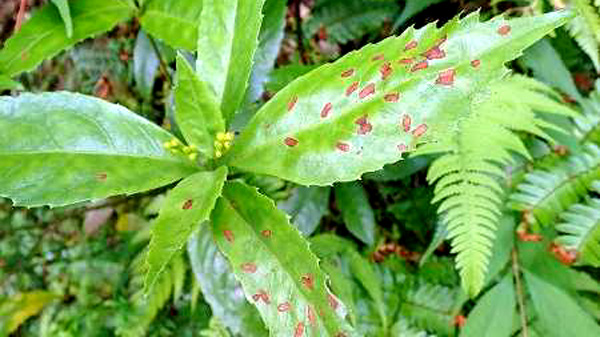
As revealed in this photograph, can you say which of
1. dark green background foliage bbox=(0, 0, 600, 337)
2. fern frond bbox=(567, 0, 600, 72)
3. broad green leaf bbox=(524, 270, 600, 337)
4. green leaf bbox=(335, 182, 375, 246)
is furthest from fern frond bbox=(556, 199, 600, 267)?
green leaf bbox=(335, 182, 375, 246)

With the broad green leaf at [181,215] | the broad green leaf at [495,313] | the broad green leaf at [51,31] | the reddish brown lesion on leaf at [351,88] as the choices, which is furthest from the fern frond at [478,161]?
the broad green leaf at [51,31]

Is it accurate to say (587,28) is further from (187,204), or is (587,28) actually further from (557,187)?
(187,204)

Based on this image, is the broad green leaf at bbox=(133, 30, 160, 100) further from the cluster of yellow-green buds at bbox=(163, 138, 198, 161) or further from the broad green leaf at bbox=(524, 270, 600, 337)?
the broad green leaf at bbox=(524, 270, 600, 337)

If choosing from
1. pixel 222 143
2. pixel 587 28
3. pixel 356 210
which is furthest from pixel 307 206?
pixel 587 28

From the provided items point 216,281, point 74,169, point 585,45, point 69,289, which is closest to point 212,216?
point 74,169

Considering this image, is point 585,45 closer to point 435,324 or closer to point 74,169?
point 435,324

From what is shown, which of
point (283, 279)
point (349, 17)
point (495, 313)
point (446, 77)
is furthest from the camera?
point (349, 17)
